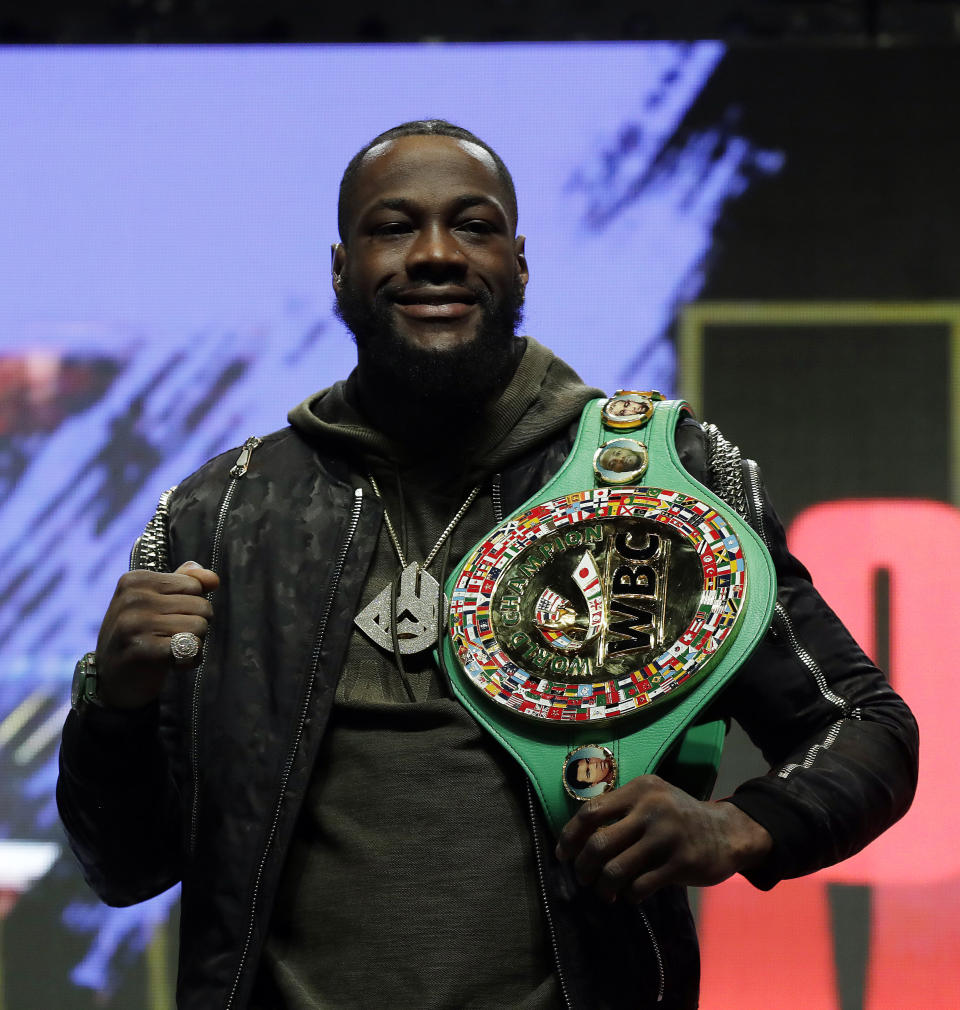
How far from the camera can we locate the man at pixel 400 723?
1.17 meters

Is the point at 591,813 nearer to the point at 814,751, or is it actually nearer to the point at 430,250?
the point at 814,751

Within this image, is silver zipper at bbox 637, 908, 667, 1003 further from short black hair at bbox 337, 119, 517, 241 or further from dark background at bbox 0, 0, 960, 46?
dark background at bbox 0, 0, 960, 46

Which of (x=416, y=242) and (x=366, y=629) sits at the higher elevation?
(x=416, y=242)

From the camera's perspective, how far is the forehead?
1.44 metres

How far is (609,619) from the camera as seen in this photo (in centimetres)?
123

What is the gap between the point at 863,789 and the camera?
46.0 inches

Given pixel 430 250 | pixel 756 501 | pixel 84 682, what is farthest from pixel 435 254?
pixel 84 682

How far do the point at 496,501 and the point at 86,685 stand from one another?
0.41 m

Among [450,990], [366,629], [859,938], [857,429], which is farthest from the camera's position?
[857,429]

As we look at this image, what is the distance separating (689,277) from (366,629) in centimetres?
126

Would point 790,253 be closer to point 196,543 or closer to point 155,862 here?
A: point 196,543

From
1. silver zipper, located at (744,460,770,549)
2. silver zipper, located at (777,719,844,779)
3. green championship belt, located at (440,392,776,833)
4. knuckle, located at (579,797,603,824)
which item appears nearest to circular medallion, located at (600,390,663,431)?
green championship belt, located at (440,392,776,833)

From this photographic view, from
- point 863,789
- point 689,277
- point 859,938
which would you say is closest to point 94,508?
point 689,277

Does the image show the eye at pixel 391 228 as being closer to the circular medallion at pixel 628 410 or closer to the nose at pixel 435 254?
the nose at pixel 435 254
